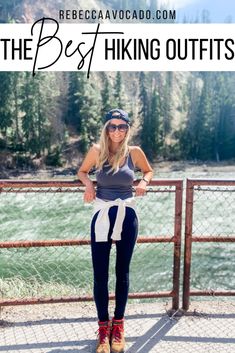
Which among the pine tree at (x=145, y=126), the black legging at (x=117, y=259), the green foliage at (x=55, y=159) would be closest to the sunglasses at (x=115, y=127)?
the black legging at (x=117, y=259)

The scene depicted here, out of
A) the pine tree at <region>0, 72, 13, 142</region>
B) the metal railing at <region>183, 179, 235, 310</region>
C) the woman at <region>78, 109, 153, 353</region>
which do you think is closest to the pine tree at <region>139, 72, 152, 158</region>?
the pine tree at <region>0, 72, 13, 142</region>

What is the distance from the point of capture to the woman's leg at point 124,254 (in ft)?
12.2

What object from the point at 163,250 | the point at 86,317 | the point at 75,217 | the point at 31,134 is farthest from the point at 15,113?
the point at 86,317

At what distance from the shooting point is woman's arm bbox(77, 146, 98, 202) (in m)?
3.72

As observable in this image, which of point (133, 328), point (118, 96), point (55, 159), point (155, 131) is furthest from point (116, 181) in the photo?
point (118, 96)

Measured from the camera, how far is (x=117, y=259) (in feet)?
12.5

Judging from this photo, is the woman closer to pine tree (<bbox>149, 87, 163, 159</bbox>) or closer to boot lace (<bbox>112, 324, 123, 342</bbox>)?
boot lace (<bbox>112, 324, 123, 342</bbox>)

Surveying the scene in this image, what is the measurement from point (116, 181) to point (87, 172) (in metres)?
0.40

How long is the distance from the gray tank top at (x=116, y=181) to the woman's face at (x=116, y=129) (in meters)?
0.19

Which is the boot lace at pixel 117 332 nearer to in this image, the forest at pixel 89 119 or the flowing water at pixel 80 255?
the flowing water at pixel 80 255

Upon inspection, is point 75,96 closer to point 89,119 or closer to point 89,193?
point 89,119

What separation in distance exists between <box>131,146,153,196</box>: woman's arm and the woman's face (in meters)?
0.17

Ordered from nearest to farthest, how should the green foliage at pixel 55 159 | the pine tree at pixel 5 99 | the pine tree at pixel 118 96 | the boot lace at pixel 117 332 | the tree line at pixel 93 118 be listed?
the boot lace at pixel 117 332 → the pine tree at pixel 5 99 → the green foliage at pixel 55 159 → the tree line at pixel 93 118 → the pine tree at pixel 118 96

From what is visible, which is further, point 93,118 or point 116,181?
point 93,118
